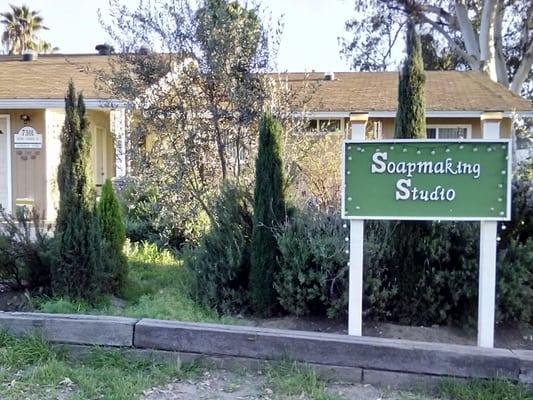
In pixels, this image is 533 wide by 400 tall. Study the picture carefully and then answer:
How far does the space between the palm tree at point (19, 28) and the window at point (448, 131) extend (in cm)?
2944

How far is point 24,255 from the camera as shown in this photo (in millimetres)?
4953

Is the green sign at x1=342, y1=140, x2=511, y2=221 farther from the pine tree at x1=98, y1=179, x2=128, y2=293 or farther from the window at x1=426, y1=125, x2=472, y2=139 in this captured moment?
the window at x1=426, y1=125, x2=472, y2=139

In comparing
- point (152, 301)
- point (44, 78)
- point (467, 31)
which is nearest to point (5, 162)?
point (44, 78)

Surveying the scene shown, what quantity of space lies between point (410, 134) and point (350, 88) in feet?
37.8

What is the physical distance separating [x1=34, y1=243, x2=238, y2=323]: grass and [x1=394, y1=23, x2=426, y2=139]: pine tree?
2.27 meters

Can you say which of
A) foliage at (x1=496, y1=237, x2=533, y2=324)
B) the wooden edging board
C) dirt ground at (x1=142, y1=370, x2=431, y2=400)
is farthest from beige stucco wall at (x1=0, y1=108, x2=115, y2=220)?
foliage at (x1=496, y1=237, x2=533, y2=324)

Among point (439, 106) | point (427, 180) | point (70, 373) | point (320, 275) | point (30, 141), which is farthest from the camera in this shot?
point (439, 106)

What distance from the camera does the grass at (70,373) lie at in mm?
3496

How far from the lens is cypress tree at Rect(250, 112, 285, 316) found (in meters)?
4.61

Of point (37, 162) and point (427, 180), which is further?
point (37, 162)

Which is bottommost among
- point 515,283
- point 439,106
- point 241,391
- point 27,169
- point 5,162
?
point 241,391

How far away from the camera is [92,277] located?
4801mm

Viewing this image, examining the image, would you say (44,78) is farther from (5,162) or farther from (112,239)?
(112,239)

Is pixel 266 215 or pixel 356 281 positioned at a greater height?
pixel 266 215
